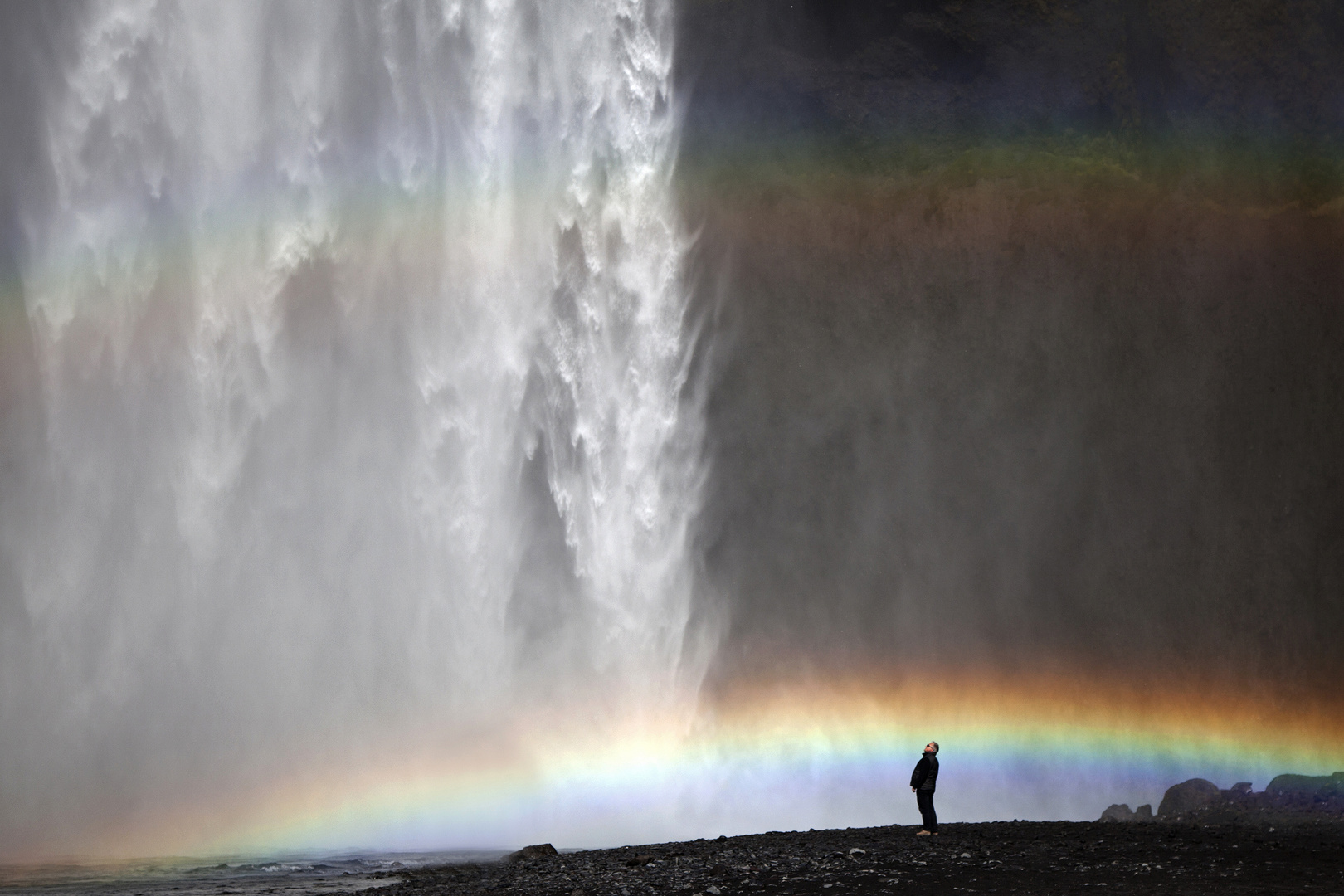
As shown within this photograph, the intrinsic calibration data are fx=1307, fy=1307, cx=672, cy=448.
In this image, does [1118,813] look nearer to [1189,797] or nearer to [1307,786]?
[1189,797]

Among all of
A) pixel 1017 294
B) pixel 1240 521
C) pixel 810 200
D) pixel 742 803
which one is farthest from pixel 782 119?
pixel 742 803

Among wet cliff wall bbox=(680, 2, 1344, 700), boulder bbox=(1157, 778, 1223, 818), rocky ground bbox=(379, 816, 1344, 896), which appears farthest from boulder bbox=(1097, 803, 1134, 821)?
wet cliff wall bbox=(680, 2, 1344, 700)

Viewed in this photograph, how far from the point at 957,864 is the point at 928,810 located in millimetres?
3103

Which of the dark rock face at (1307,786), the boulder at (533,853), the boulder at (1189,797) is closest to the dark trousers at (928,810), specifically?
the boulder at (533,853)

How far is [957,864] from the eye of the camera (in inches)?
614

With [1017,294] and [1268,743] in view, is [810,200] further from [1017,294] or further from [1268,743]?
[1268,743]

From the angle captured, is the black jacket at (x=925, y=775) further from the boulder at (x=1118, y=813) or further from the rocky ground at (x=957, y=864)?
the boulder at (x=1118, y=813)

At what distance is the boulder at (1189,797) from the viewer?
23453 mm

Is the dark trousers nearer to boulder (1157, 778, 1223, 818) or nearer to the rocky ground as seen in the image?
the rocky ground

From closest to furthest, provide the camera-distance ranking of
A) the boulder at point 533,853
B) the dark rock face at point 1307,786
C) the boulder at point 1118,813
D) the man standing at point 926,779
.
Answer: the man standing at point 926,779
the boulder at point 533,853
the dark rock face at point 1307,786
the boulder at point 1118,813

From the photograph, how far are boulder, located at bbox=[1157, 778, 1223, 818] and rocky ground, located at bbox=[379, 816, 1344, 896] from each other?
302 cm

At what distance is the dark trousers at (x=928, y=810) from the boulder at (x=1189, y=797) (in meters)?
6.33

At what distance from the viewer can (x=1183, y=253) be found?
3606 cm

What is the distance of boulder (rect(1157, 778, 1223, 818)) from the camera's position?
76.9ft
